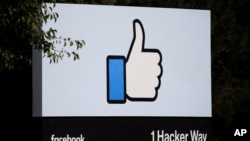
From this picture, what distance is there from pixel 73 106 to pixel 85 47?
35.5 inches

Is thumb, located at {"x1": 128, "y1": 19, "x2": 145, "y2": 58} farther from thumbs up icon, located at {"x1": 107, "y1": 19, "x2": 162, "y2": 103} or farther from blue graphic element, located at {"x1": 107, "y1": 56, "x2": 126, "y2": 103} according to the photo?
blue graphic element, located at {"x1": 107, "y1": 56, "x2": 126, "y2": 103}

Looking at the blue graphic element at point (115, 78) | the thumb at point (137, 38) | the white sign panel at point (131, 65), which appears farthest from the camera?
the thumb at point (137, 38)

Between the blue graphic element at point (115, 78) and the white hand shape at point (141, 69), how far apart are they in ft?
0.37

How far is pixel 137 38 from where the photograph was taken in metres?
12.5

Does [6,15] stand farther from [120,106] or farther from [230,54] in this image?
[230,54]

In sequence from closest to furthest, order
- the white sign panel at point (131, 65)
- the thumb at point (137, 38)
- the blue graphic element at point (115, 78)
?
the white sign panel at point (131, 65)
the blue graphic element at point (115, 78)
the thumb at point (137, 38)

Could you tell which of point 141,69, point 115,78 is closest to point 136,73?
point 141,69

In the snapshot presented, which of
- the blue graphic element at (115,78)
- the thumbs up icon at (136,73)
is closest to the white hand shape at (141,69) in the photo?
the thumbs up icon at (136,73)

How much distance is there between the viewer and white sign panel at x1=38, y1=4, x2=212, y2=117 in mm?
12164

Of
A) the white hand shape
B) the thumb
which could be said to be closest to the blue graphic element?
the white hand shape

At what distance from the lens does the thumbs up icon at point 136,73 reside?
40.8 feet

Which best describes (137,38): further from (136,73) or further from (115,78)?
(115,78)

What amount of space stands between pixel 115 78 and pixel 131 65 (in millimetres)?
364

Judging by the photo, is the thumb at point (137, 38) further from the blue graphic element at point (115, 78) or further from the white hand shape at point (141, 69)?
the blue graphic element at point (115, 78)
